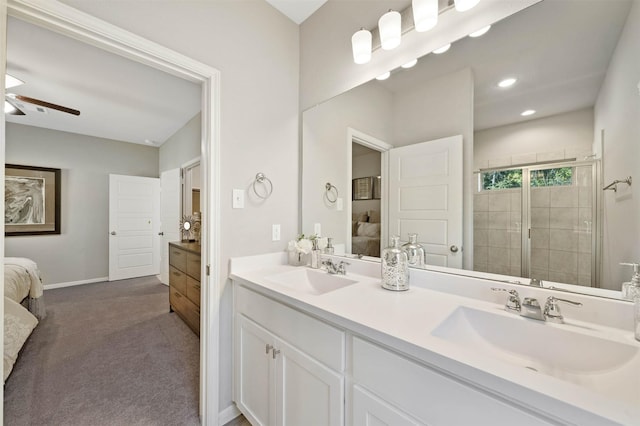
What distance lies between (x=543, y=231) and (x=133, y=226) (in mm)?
5901

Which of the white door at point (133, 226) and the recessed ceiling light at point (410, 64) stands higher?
the recessed ceiling light at point (410, 64)

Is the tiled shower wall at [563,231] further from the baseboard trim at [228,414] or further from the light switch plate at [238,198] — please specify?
the baseboard trim at [228,414]

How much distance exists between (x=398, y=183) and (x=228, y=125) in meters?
1.07

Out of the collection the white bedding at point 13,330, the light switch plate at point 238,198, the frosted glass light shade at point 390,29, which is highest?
the frosted glass light shade at point 390,29

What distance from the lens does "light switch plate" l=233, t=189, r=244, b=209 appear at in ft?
5.13

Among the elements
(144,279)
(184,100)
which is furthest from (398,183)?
(144,279)

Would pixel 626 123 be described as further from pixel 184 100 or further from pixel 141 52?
pixel 184 100

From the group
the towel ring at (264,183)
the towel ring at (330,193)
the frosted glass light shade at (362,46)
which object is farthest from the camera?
the towel ring at (330,193)

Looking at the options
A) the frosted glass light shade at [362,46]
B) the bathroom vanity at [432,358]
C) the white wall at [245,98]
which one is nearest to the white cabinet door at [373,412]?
the bathroom vanity at [432,358]

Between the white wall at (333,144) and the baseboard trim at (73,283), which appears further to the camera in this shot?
the baseboard trim at (73,283)

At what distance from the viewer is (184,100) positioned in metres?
3.19

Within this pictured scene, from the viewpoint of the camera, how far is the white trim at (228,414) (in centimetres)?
150

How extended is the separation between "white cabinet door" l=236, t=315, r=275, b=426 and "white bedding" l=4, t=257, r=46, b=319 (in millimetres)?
2434

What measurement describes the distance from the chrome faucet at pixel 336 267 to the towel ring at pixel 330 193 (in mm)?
466
